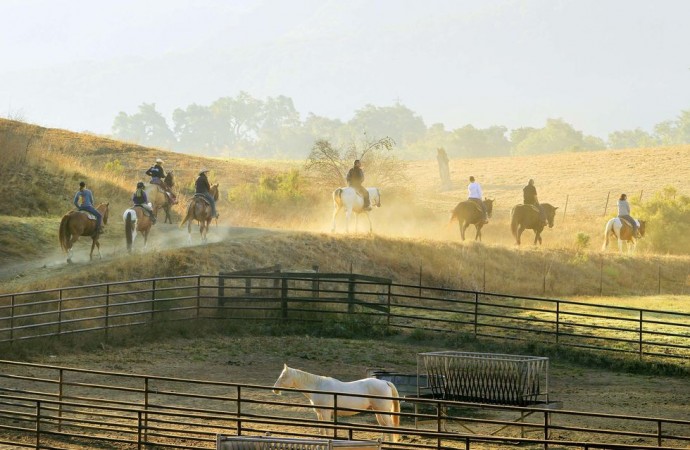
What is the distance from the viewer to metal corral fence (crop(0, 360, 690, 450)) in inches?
586

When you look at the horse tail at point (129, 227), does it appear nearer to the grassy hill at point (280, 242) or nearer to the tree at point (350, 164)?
the grassy hill at point (280, 242)

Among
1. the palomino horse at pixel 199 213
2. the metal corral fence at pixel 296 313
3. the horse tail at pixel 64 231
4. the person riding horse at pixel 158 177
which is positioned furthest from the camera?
the person riding horse at pixel 158 177

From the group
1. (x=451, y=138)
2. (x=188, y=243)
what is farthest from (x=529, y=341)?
(x=451, y=138)

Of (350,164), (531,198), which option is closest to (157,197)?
(531,198)

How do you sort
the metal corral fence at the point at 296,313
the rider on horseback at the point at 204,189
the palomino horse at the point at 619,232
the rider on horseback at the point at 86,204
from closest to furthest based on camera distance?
the metal corral fence at the point at 296,313 → the rider on horseback at the point at 86,204 → the rider on horseback at the point at 204,189 → the palomino horse at the point at 619,232

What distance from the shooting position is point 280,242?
1351 inches

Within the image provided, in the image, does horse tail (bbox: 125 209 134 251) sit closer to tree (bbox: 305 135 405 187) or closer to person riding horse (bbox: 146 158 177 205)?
person riding horse (bbox: 146 158 177 205)

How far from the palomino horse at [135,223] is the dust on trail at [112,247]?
1.26ft

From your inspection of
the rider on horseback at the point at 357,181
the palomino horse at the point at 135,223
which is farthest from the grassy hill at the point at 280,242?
the rider on horseback at the point at 357,181

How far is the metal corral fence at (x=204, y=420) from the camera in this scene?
48.9 feet

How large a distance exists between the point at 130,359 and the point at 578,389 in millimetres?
8727

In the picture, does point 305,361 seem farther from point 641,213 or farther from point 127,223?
point 641,213

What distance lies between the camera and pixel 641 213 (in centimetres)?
5109

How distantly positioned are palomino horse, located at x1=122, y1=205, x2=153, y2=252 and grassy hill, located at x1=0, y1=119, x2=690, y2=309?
0.44 m
